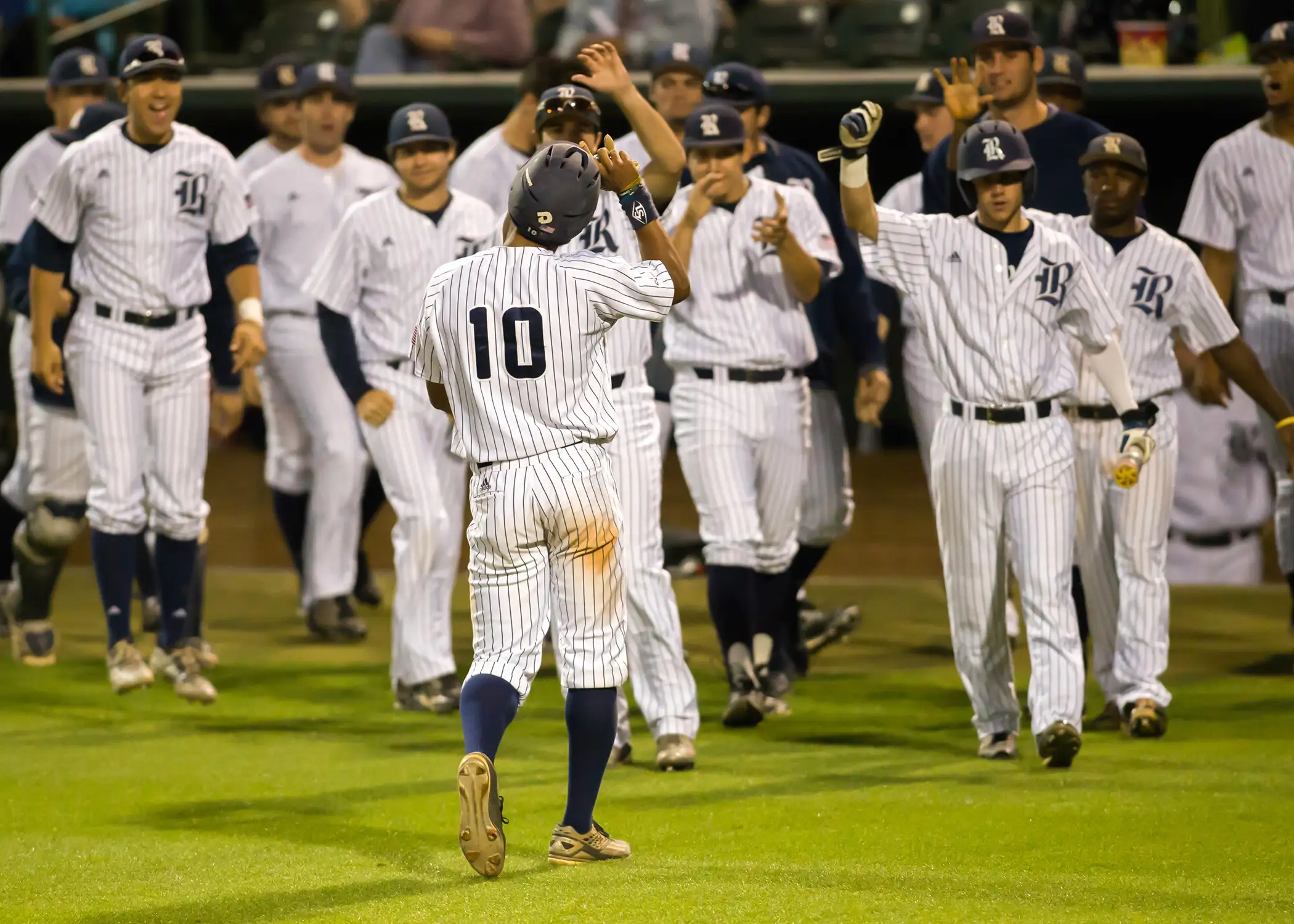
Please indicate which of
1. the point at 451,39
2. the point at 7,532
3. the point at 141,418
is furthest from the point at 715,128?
the point at 451,39

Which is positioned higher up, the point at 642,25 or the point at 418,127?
the point at 642,25

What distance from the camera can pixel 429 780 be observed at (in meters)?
5.47

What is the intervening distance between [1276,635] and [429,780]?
13.3 ft

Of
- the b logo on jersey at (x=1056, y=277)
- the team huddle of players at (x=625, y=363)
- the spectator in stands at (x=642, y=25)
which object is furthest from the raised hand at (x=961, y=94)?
the spectator in stands at (x=642, y=25)

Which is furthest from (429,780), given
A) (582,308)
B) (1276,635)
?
(1276,635)

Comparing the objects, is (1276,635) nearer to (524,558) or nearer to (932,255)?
(932,255)

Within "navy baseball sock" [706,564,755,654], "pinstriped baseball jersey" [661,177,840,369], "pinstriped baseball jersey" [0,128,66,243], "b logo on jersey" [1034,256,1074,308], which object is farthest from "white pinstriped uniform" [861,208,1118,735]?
"pinstriped baseball jersey" [0,128,66,243]

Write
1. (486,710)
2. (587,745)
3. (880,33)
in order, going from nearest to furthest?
(486,710), (587,745), (880,33)

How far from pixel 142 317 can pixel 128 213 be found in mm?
367

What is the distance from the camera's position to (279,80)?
8.75 meters

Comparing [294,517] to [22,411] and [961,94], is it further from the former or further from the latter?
[961,94]

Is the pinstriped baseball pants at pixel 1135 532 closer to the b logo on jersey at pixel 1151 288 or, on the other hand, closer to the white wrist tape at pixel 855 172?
the b logo on jersey at pixel 1151 288

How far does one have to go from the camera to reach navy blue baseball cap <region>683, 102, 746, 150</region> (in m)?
6.00

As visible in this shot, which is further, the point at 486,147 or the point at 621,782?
the point at 486,147
